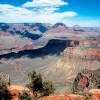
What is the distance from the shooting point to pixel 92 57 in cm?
18275

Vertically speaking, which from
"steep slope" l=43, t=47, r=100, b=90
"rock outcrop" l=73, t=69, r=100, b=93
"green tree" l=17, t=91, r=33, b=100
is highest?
"green tree" l=17, t=91, r=33, b=100

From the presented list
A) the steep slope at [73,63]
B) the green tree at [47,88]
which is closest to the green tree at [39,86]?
the green tree at [47,88]

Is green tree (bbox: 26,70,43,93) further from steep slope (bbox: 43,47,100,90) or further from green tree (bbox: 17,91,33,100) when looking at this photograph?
steep slope (bbox: 43,47,100,90)

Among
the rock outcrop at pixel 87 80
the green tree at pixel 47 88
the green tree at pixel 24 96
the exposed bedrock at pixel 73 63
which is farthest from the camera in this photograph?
the exposed bedrock at pixel 73 63

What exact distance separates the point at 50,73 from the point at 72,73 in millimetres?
15147

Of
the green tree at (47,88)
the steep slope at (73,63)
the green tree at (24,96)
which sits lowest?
the steep slope at (73,63)

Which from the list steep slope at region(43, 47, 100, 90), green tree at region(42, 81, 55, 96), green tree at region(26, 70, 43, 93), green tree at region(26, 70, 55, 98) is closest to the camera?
green tree at region(42, 81, 55, 96)

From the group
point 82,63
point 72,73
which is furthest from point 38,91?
point 82,63

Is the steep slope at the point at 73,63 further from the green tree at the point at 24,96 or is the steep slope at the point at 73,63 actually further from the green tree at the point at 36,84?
the green tree at the point at 24,96

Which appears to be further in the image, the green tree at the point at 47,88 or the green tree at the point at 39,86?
the green tree at the point at 39,86

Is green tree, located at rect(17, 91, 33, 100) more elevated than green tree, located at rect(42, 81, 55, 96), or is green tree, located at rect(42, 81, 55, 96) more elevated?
green tree, located at rect(17, 91, 33, 100)

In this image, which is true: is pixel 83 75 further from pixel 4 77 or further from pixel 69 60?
pixel 69 60

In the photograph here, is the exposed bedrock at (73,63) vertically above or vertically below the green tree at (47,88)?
below

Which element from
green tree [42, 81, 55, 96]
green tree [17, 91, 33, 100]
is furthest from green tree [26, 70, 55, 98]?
green tree [17, 91, 33, 100]
